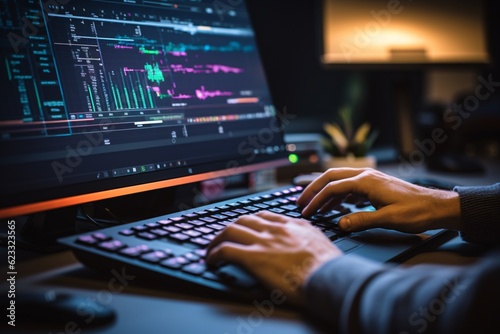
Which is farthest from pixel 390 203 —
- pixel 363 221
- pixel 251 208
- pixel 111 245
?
pixel 111 245

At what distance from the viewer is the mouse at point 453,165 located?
1.53 m

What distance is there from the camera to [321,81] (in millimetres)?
1914

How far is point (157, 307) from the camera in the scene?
56cm

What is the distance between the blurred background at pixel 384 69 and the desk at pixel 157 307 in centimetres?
82

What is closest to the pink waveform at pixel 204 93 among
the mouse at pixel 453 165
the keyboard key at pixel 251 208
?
the keyboard key at pixel 251 208

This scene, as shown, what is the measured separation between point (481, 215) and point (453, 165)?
0.79 meters

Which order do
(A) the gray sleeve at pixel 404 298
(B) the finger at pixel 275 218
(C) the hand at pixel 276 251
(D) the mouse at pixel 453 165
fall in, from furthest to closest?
(D) the mouse at pixel 453 165
(B) the finger at pixel 275 218
(C) the hand at pixel 276 251
(A) the gray sleeve at pixel 404 298

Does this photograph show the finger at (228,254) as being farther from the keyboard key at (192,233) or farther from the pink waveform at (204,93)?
the pink waveform at (204,93)

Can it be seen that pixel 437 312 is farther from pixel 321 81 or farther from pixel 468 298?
pixel 321 81

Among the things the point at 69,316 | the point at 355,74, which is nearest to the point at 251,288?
the point at 69,316

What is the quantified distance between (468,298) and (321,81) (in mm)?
1537

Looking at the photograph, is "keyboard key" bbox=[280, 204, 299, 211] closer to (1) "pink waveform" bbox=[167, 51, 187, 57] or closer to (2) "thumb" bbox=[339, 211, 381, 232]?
(2) "thumb" bbox=[339, 211, 381, 232]

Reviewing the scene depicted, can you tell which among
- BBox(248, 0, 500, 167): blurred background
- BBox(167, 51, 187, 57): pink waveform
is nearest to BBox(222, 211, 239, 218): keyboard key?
BBox(167, 51, 187, 57): pink waveform

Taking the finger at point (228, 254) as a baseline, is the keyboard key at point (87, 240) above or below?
above
